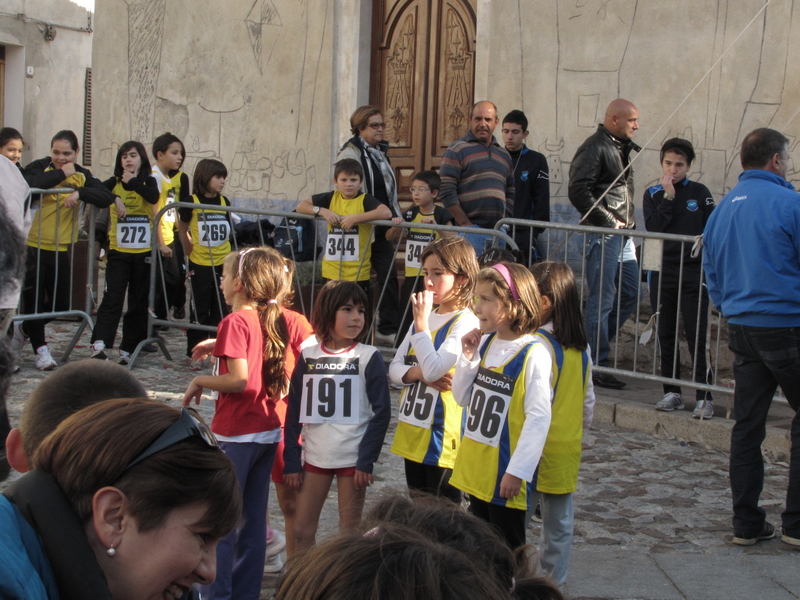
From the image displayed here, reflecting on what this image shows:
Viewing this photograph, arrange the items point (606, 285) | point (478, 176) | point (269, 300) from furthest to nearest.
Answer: point (478, 176), point (606, 285), point (269, 300)

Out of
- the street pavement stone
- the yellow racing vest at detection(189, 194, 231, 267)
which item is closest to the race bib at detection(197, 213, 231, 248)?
the yellow racing vest at detection(189, 194, 231, 267)

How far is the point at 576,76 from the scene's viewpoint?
28.4ft

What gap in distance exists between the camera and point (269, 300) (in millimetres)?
3748

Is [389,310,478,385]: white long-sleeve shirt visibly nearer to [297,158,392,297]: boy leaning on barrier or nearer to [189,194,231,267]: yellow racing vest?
[297,158,392,297]: boy leaning on barrier

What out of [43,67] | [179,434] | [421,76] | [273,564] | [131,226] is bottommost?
[273,564]

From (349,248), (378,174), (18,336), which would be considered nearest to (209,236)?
(349,248)

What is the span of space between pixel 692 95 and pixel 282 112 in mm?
5343

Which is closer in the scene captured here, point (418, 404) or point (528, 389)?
point (528, 389)

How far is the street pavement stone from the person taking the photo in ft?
12.8

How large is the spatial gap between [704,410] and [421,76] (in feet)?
18.0

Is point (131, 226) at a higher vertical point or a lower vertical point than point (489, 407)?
higher

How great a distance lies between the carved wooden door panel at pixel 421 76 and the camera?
394 inches

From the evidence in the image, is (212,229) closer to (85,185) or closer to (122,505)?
(85,185)

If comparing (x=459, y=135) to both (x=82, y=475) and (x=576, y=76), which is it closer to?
(x=576, y=76)
